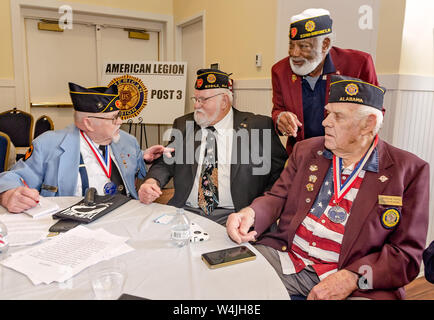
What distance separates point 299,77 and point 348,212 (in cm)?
104

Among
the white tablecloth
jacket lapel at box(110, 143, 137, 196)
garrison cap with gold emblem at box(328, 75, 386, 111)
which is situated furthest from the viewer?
jacket lapel at box(110, 143, 137, 196)

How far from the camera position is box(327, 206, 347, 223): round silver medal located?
4.86 ft

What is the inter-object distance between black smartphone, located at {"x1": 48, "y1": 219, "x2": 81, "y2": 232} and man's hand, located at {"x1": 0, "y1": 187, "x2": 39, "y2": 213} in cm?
22

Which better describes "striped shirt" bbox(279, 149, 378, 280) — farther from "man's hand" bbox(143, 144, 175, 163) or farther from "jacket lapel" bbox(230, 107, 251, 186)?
"man's hand" bbox(143, 144, 175, 163)

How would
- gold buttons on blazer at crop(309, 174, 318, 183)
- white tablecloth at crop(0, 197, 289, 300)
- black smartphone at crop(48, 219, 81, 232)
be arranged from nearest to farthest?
white tablecloth at crop(0, 197, 289, 300)
black smartphone at crop(48, 219, 81, 232)
gold buttons on blazer at crop(309, 174, 318, 183)

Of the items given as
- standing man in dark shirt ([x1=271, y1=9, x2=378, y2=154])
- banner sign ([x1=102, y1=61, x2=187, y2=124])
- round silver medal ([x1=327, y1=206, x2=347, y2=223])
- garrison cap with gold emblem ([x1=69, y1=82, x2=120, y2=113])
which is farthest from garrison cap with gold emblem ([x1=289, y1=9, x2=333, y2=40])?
banner sign ([x1=102, y1=61, x2=187, y2=124])

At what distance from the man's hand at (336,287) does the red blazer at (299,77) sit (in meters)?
1.11

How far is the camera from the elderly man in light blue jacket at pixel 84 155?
6.49ft

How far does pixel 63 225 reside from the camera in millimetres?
1431

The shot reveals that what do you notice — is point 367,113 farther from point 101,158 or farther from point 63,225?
point 101,158

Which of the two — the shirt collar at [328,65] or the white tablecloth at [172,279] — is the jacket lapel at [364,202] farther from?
the shirt collar at [328,65]
